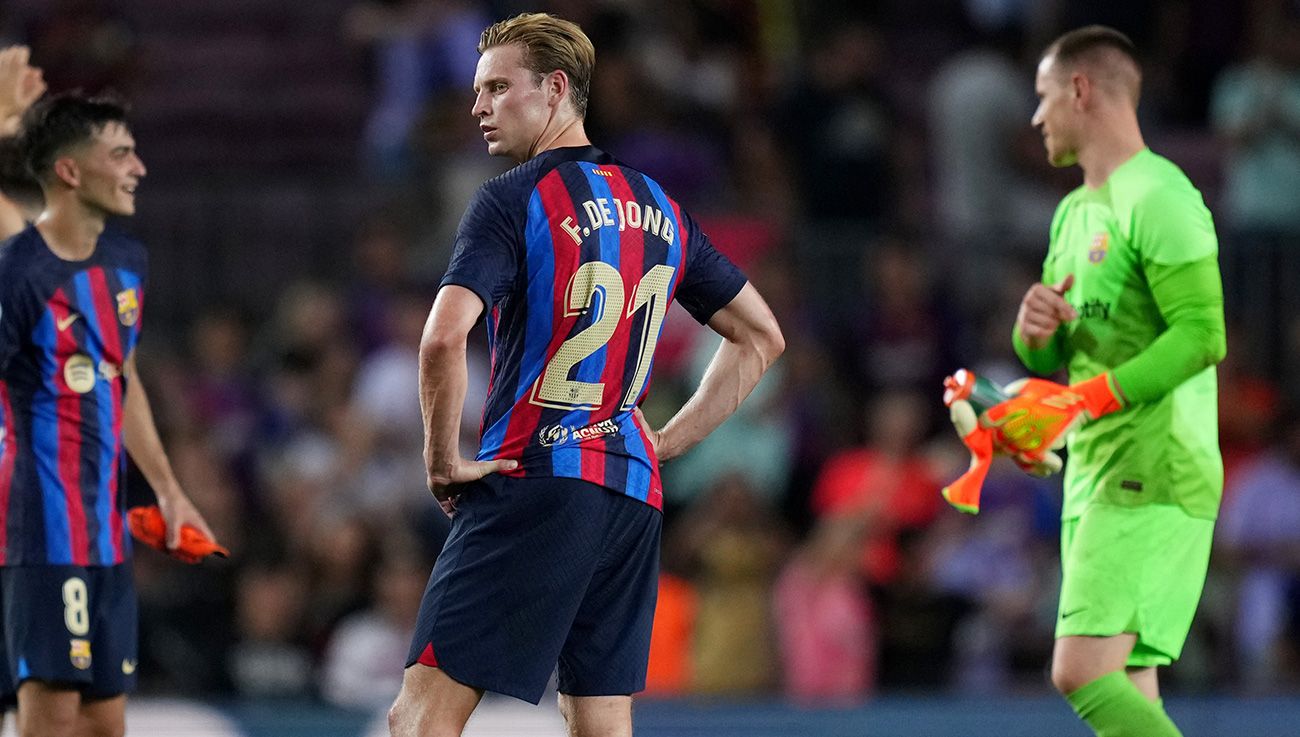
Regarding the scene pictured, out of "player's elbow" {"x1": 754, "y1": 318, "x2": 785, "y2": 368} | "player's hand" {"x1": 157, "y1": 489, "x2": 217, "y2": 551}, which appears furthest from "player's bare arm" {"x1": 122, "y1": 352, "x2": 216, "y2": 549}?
"player's elbow" {"x1": 754, "y1": 318, "x2": 785, "y2": 368}

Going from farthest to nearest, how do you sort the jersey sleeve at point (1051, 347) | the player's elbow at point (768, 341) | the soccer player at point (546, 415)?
the jersey sleeve at point (1051, 347), the player's elbow at point (768, 341), the soccer player at point (546, 415)

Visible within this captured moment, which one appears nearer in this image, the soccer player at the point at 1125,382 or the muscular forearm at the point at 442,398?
the muscular forearm at the point at 442,398

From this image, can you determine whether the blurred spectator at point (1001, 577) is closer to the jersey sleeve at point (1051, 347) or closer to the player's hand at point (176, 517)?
the jersey sleeve at point (1051, 347)

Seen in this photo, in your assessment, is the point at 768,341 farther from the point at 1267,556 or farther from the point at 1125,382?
the point at 1267,556

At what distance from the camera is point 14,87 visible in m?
6.01

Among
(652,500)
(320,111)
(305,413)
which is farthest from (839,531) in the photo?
(320,111)

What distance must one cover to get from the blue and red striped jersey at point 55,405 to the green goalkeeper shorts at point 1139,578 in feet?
9.80

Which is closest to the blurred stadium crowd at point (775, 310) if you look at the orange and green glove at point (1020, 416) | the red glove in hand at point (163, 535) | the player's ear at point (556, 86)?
the red glove in hand at point (163, 535)

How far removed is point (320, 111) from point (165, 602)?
5452 millimetres

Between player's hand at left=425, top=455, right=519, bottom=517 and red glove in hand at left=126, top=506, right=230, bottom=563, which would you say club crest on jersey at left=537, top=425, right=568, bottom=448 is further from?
red glove in hand at left=126, top=506, right=230, bottom=563

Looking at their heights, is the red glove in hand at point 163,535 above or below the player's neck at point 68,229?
below

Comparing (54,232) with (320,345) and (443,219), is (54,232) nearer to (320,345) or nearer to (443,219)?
(320,345)

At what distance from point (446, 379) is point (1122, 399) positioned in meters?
2.09

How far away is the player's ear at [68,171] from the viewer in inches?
230
